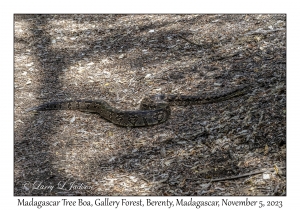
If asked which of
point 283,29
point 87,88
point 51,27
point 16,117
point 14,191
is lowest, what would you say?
point 14,191

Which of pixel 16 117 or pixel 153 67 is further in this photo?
pixel 153 67

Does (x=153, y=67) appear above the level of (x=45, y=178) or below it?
above

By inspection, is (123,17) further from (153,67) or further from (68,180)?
(68,180)

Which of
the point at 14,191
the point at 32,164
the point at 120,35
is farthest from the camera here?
the point at 120,35

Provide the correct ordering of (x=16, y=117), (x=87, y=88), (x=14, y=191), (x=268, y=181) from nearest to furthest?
1. (x=268, y=181)
2. (x=14, y=191)
3. (x=16, y=117)
4. (x=87, y=88)

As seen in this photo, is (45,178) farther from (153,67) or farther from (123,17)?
(123,17)

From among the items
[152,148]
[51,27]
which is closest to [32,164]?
[152,148]
